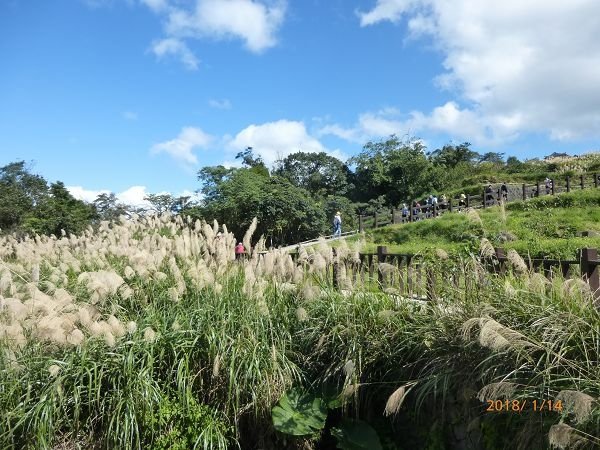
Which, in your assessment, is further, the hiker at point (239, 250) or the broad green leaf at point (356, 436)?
the hiker at point (239, 250)

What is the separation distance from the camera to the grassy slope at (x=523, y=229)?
1723cm

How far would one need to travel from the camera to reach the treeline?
1256 inches

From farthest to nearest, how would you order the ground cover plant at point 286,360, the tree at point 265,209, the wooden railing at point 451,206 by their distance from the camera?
the tree at point 265,209 < the wooden railing at point 451,206 < the ground cover plant at point 286,360

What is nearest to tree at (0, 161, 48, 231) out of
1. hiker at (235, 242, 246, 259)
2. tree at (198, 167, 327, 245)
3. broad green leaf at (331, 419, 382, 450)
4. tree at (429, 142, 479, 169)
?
tree at (198, 167, 327, 245)

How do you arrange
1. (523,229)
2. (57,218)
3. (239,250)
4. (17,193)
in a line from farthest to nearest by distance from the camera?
(17,193)
(57,218)
(523,229)
(239,250)

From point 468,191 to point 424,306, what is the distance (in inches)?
1624

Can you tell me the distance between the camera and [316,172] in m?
53.3

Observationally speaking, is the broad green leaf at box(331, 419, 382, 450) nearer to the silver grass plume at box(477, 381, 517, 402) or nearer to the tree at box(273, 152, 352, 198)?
the silver grass plume at box(477, 381, 517, 402)

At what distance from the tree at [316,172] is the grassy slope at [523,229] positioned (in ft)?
81.5

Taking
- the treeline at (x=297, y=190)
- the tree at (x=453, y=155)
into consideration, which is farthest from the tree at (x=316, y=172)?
the tree at (x=453, y=155)

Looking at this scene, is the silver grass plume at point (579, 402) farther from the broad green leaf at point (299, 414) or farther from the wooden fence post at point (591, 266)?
the wooden fence post at point (591, 266)
